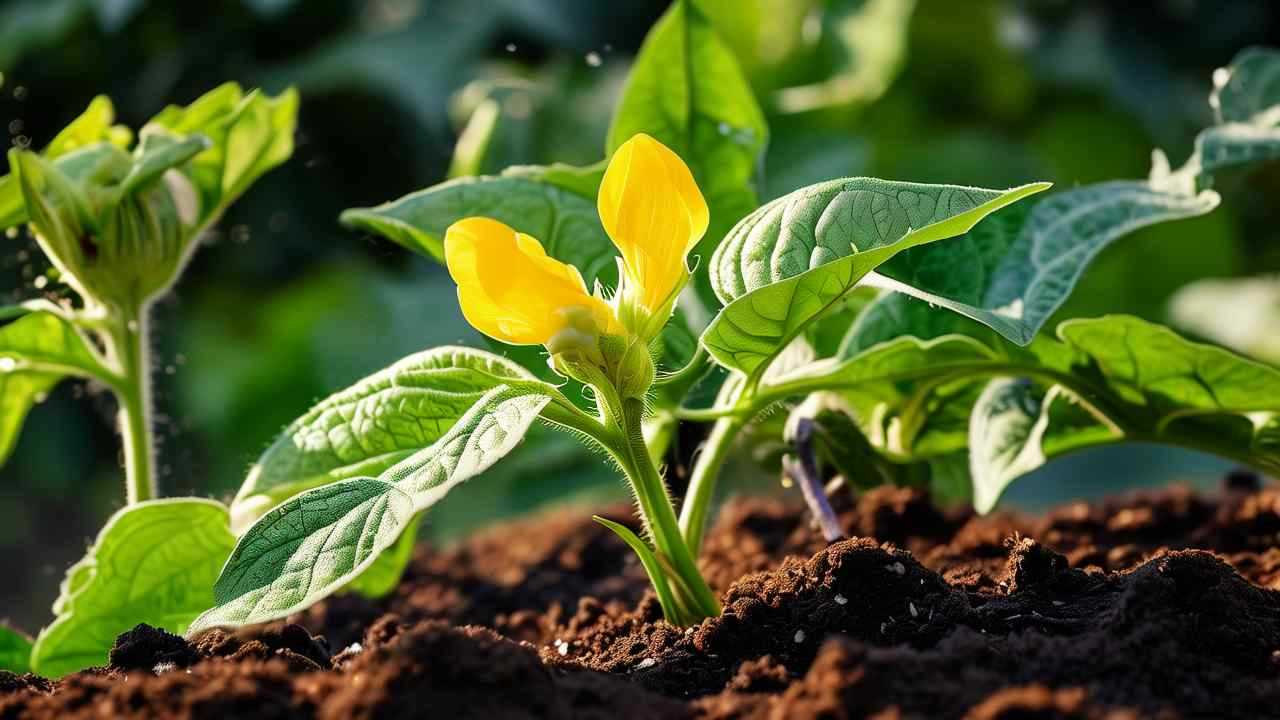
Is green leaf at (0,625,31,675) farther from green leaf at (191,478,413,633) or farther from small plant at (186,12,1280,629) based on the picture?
green leaf at (191,478,413,633)

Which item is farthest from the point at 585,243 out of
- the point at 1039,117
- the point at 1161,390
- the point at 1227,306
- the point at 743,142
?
the point at 1039,117

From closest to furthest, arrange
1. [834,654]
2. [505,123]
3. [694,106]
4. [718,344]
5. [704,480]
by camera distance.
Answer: [834,654] → [718,344] → [704,480] → [694,106] → [505,123]

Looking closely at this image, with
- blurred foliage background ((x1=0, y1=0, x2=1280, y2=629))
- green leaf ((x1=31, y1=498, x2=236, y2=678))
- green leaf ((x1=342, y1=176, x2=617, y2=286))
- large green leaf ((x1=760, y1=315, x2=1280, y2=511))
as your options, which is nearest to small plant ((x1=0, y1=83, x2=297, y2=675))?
green leaf ((x1=31, y1=498, x2=236, y2=678))

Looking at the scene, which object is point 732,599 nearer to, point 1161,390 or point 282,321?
point 1161,390

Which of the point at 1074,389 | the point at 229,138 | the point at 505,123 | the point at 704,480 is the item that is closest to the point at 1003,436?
the point at 1074,389

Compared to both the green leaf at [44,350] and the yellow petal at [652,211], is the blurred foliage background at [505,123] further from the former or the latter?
the yellow petal at [652,211]

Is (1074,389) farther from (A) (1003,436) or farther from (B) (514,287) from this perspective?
(B) (514,287)

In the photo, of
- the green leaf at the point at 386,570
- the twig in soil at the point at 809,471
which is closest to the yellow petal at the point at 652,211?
the twig in soil at the point at 809,471

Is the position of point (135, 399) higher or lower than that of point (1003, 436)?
higher
